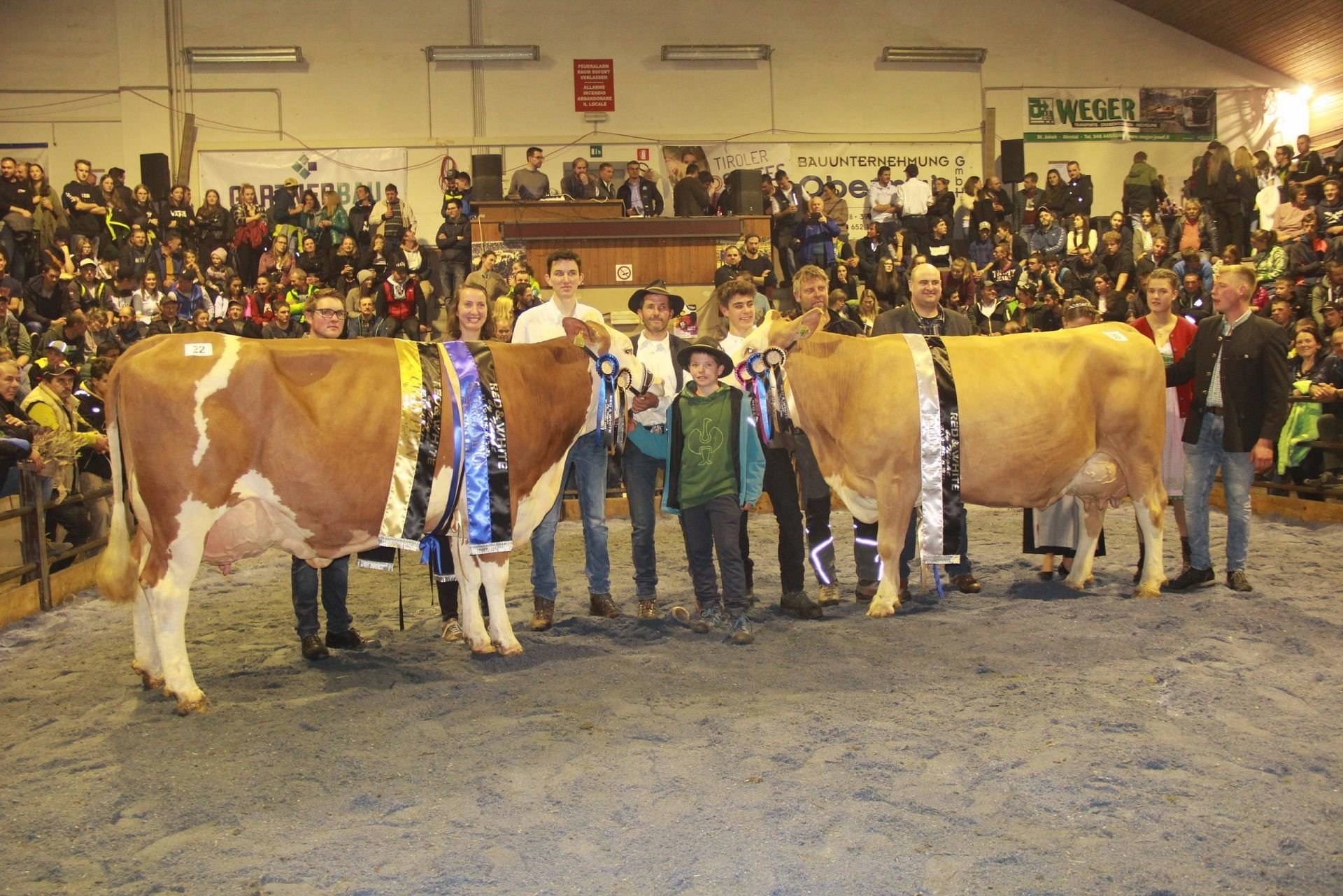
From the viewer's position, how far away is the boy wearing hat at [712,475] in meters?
5.82

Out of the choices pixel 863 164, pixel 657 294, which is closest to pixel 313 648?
pixel 657 294

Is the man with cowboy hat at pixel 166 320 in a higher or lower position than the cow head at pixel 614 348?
higher

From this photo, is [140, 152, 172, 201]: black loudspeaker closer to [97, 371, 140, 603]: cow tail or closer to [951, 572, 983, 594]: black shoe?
[97, 371, 140, 603]: cow tail

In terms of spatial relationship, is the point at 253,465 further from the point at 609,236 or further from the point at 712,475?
the point at 609,236

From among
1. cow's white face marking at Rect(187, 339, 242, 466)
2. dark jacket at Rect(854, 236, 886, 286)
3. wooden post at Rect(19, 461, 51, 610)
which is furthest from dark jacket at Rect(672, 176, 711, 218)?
cow's white face marking at Rect(187, 339, 242, 466)

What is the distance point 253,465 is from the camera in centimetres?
496

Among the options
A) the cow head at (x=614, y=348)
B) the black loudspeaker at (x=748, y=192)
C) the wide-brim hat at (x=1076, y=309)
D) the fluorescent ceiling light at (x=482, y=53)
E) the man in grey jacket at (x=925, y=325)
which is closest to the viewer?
the cow head at (x=614, y=348)

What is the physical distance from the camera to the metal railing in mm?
6828

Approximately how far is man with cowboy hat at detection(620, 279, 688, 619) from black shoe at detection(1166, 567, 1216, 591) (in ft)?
9.95

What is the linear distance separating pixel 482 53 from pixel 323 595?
15.3 meters

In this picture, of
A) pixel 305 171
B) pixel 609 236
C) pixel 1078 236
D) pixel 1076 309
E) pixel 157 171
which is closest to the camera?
pixel 1076 309

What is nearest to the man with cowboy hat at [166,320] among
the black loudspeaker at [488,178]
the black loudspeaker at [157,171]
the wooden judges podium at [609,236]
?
the wooden judges podium at [609,236]

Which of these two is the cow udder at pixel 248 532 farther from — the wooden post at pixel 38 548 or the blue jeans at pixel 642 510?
the wooden post at pixel 38 548

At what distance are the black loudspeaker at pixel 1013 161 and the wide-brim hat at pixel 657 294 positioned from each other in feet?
49.8
